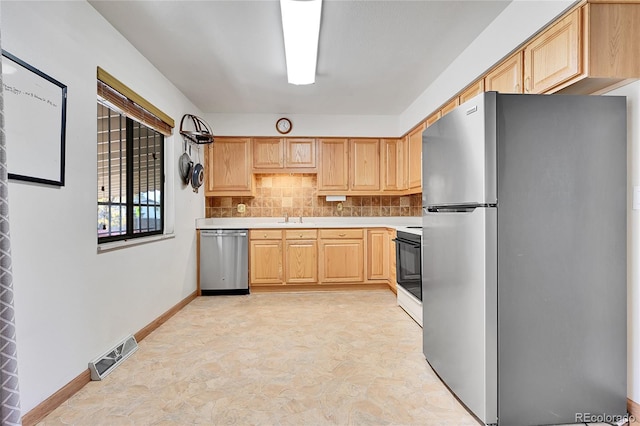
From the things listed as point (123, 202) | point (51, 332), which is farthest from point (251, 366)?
point (123, 202)

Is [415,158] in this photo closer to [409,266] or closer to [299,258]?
[409,266]

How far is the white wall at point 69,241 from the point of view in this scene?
1545 mm

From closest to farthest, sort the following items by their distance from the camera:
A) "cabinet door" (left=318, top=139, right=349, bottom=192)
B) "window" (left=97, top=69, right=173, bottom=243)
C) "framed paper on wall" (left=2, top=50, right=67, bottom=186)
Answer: "framed paper on wall" (left=2, top=50, right=67, bottom=186), "window" (left=97, top=69, right=173, bottom=243), "cabinet door" (left=318, top=139, right=349, bottom=192)

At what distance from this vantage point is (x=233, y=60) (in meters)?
2.82

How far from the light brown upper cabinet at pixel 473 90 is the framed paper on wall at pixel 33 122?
278cm

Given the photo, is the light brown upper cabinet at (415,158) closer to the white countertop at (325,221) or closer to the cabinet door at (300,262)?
the white countertop at (325,221)

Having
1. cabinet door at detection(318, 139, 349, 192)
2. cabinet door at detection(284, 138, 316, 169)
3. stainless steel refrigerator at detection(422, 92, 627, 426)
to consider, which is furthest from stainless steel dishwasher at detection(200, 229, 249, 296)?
stainless steel refrigerator at detection(422, 92, 627, 426)

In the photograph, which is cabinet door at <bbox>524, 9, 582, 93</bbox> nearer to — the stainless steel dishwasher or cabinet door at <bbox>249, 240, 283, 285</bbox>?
cabinet door at <bbox>249, 240, 283, 285</bbox>

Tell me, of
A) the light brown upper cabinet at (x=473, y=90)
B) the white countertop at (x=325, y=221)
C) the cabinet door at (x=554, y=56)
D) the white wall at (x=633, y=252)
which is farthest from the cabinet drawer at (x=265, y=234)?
the white wall at (x=633, y=252)

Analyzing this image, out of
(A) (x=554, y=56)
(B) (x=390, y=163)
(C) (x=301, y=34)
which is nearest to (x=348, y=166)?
(B) (x=390, y=163)

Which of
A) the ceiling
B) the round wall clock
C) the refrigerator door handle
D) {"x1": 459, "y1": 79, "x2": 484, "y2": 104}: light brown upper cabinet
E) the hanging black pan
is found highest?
the ceiling

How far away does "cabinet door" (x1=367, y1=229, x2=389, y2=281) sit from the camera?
4.30m

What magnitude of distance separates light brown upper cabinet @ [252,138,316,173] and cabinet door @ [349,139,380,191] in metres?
0.56

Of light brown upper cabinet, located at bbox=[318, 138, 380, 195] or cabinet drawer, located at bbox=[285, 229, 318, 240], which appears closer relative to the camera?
cabinet drawer, located at bbox=[285, 229, 318, 240]
